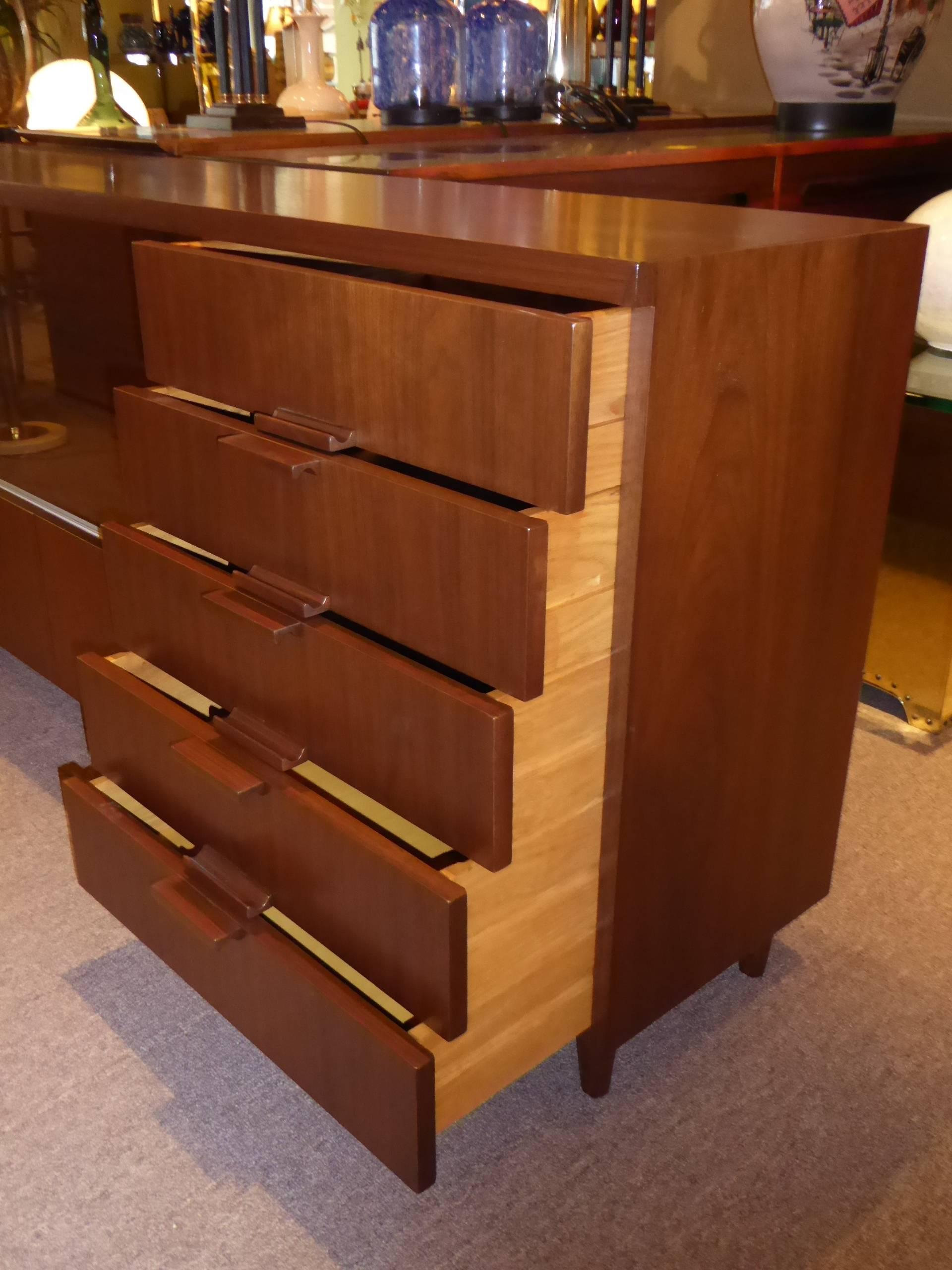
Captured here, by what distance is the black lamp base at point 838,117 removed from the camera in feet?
4.94

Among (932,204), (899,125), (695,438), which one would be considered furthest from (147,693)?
(899,125)

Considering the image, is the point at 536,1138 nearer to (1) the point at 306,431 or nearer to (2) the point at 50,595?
(1) the point at 306,431

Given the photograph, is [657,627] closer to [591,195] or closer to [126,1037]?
[591,195]

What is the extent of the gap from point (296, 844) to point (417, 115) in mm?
1049

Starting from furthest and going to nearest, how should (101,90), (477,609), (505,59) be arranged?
(101,90) → (505,59) → (477,609)

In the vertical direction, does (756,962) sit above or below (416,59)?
below

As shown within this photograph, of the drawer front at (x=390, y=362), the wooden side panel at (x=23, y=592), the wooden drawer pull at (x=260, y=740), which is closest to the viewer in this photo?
the drawer front at (x=390, y=362)

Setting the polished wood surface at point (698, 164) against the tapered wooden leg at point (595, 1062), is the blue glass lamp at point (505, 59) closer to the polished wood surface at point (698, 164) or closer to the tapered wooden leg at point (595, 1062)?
the polished wood surface at point (698, 164)

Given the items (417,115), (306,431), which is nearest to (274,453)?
(306,431)

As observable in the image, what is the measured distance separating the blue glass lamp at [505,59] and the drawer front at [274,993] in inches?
44.6

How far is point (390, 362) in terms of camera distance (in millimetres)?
684

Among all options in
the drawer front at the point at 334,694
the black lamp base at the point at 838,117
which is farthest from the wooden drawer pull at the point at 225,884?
the black lamp base at the point at 838,117

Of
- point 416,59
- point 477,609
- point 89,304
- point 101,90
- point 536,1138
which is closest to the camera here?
point 477,609

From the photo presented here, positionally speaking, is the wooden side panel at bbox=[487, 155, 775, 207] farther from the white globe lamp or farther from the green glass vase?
the green glass vase
